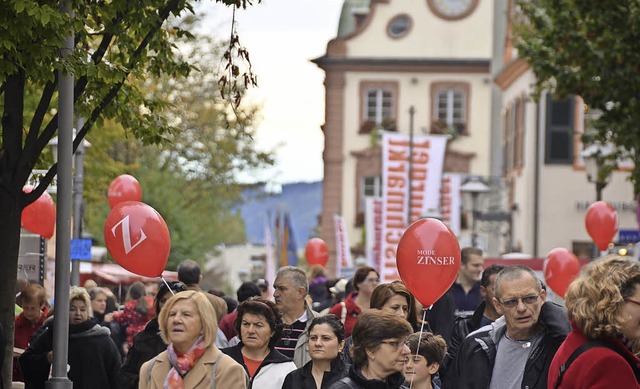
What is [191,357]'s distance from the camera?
904cm

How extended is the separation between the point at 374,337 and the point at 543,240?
40.3m

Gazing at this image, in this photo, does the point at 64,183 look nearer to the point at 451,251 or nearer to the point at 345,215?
the point at 451,251

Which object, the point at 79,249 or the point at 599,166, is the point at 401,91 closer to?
the point at 599,166

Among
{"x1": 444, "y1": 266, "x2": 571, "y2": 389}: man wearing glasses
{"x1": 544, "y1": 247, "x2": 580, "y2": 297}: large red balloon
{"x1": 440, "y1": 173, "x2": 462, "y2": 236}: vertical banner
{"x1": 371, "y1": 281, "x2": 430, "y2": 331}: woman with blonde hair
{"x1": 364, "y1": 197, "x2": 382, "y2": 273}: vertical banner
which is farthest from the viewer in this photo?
{"x1": 364, "y1": 197, "x2": 382, "y2": 273}: vertical banner

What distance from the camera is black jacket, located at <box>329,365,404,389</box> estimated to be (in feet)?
28.6

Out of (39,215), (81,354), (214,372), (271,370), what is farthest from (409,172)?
(214,372)

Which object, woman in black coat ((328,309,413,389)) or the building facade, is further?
the building facade

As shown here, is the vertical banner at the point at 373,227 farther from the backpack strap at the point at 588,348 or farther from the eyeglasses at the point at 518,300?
the backpack strap at the point at 588,348

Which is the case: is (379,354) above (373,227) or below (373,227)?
below

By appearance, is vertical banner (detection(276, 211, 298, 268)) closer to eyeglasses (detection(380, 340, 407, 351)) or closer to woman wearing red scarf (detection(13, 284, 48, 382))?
woman wearing red scarf (detection(13, 284, 48, 382))

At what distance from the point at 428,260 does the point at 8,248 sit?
10.8 ft

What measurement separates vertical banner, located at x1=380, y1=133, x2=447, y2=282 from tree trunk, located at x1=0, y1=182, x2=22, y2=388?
26.3 metres

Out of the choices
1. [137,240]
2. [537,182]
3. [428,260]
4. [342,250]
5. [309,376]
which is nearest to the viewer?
[309,376]

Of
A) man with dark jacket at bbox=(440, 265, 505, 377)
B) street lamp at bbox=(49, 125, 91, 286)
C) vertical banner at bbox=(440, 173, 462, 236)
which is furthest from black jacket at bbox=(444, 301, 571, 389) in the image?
vertical banner at bbox=(440, 173, 462, 236)
